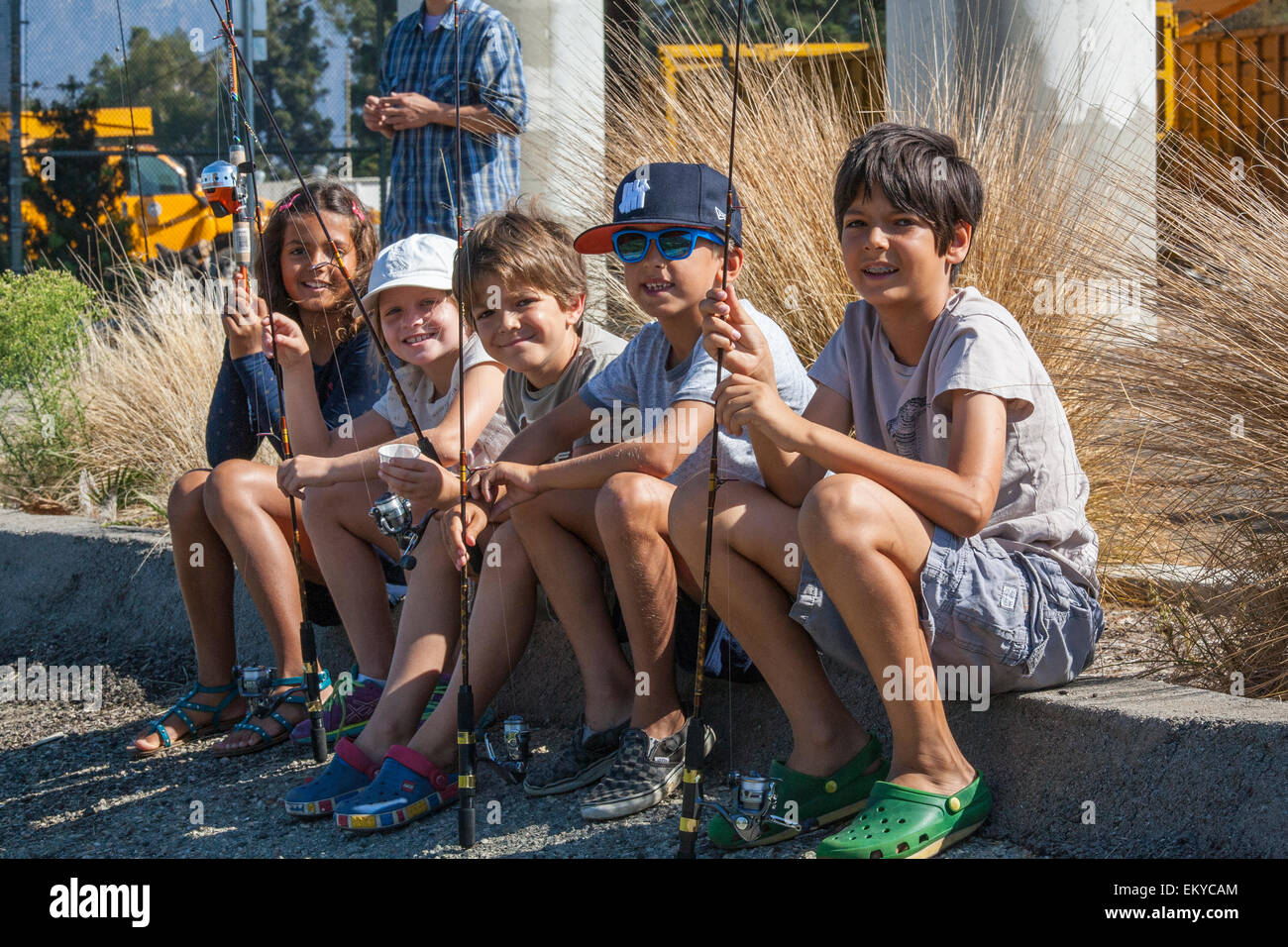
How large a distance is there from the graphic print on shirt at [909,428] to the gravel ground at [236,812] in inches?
24.1

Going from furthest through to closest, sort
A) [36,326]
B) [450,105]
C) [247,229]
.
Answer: [36,326]
[450,105]
[247,229]

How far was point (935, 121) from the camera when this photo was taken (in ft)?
14.0

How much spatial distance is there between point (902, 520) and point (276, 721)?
74.5 inches

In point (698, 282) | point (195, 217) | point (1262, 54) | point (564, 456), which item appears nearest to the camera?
point (698, 282)

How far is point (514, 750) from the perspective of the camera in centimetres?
297

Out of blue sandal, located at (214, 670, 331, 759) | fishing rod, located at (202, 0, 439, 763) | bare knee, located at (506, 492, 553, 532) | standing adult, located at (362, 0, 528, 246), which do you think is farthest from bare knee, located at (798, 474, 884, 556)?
standing adult, located at (362, 0, 528, 246)

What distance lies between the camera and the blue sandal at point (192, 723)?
3630 mm

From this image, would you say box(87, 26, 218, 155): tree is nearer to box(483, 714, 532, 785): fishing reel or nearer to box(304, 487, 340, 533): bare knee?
box(304, 487, 340, 533): bare knee

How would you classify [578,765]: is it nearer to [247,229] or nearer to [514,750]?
[514,750]

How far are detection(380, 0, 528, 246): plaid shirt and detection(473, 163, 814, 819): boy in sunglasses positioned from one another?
1996mm

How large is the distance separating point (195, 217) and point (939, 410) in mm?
8585

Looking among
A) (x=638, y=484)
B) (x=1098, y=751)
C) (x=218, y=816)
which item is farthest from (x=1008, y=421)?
(x=218, y=816)

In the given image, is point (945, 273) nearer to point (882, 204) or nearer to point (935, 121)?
point (882, 204)

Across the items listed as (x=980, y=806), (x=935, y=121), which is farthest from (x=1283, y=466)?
(x=935, y=121)
